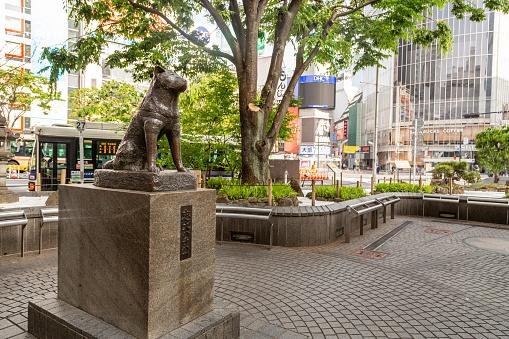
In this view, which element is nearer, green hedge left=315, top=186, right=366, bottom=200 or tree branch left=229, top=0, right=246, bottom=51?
tree branch left=229, top=0, right=246, bottom=51

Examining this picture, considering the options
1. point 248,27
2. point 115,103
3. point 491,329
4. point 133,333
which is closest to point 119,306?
point 133,333

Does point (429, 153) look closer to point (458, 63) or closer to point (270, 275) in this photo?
point (458, 63)

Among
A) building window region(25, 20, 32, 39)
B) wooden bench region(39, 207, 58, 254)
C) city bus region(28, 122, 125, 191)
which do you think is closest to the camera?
wooden bench region(39, 207, 58, 254)

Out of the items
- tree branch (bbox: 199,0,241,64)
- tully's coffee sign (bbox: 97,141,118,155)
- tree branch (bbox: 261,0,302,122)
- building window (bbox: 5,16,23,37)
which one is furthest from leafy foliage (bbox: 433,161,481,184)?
building window (bbox: 5,16,23,37)

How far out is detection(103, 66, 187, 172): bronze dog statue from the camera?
4.05 metres

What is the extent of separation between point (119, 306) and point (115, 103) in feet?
107

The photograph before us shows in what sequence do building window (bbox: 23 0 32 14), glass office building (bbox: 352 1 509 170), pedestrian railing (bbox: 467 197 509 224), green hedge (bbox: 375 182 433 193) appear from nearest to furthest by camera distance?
pedestrian railing (bbox: 467 197 509 224) < green hedge (bbox: 375 182 433 193) < building window (bbox: 23 0 32 14) < glass office building (bbox: 352 1 509 170)

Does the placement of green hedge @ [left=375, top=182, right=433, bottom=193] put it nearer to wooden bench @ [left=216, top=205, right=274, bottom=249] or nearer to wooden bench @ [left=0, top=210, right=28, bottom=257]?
wooden bench @ [left=216, top=205, right=274, bottom=249]

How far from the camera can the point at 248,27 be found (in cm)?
1166

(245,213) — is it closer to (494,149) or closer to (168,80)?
(168,80)

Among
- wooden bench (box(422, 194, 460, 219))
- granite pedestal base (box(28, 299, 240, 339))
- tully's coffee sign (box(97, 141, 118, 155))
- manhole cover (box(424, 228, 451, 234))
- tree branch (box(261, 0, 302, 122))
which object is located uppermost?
tree branch (box(261, 0, 302, 122))

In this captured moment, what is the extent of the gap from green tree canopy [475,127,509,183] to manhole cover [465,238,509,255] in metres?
23.0

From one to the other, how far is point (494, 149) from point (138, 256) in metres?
33.2

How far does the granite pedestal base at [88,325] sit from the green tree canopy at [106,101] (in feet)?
98.8
